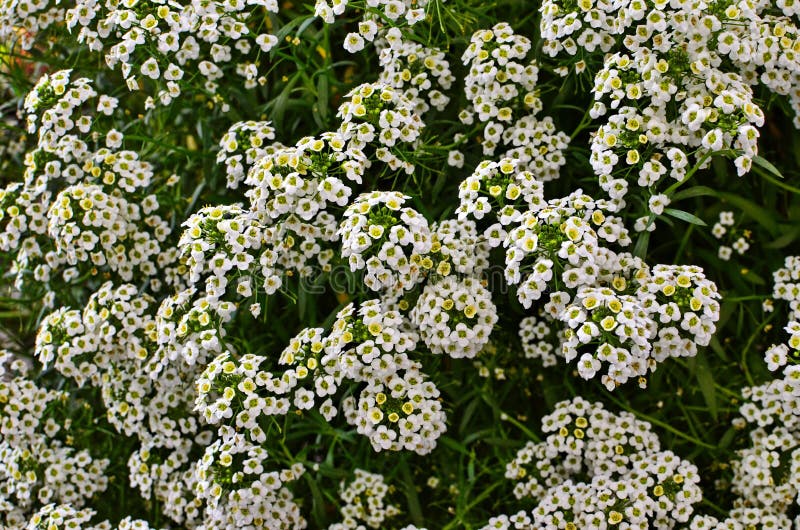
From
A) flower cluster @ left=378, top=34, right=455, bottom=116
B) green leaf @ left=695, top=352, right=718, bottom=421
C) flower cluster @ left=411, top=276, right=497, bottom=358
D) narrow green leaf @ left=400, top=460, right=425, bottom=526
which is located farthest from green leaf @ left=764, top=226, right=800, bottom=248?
narrow green leaf @ left=400, top=460, right=425, bottom=526

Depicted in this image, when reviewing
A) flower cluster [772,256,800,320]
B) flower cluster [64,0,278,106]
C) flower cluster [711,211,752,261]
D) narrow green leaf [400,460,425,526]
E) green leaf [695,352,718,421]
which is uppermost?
flower cluster [64,0,278,106]

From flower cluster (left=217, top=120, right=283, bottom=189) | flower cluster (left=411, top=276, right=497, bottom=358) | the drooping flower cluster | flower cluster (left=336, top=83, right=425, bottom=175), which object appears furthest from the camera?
flower cluster (left=217, top=120, right=283, bottom=189)

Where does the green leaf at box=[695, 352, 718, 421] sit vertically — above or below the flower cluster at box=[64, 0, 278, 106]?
below

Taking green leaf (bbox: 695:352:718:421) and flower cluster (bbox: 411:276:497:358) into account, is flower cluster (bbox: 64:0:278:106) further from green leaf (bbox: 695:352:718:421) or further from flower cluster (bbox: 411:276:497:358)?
green leaf (bbox: 695:352:718:421)

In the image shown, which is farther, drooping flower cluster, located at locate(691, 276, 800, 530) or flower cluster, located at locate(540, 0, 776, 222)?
drooping flower cluster, located at locate(691, 276, 800, 530)

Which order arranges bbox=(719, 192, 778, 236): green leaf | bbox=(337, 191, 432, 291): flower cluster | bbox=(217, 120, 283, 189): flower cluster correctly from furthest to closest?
1. bbox=(719, 192, 778, 236): green leaf
2. bbox=(217, 120, 283, 189): flower cluster
3. bbox=(337, 191, 432, 291): flower cluster

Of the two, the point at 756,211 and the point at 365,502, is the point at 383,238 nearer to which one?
the point at 365,502

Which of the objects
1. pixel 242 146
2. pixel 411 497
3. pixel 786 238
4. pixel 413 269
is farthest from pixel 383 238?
pixel 786 238

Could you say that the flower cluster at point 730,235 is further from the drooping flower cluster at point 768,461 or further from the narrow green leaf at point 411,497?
the narrow green leaf at point 411,497

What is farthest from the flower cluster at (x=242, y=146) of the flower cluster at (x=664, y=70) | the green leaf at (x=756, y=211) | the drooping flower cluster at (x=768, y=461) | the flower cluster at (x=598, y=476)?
the drooping flower cluster at (x=768, y=461)
